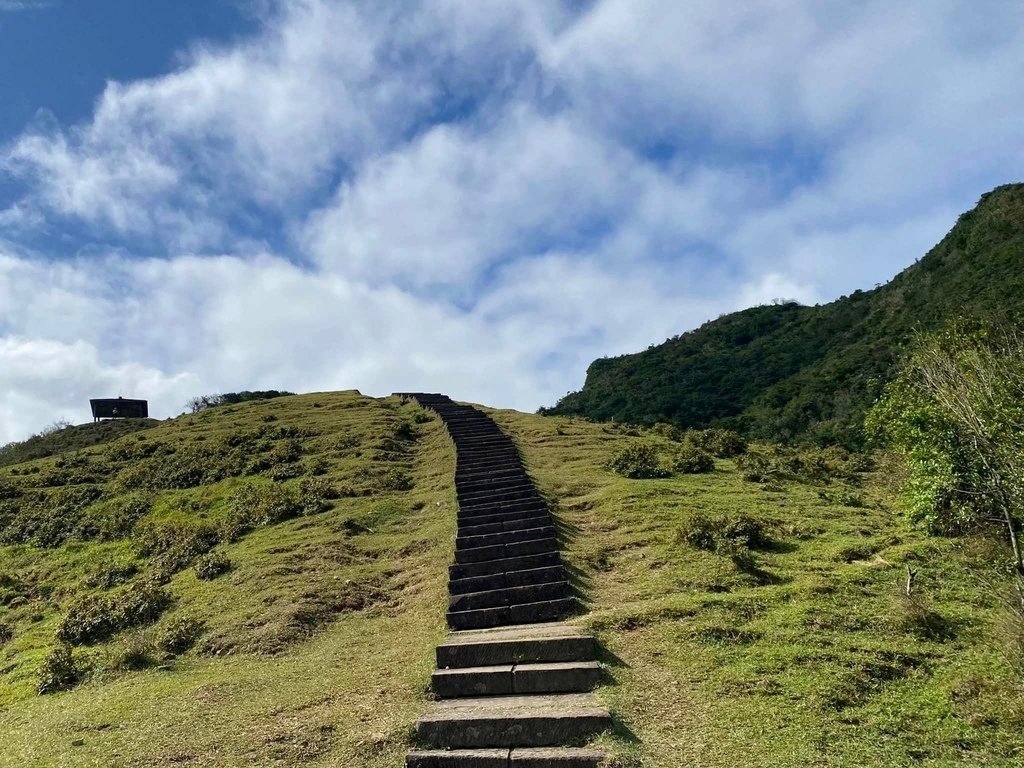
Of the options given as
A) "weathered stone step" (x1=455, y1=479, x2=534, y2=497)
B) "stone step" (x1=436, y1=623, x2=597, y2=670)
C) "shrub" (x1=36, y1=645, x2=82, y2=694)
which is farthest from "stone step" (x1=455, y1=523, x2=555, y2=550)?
"shrub" (x1=36, y1=645, x2=82, y2=694)

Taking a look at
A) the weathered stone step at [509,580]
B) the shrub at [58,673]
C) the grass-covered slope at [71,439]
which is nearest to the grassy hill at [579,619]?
the shrub at [58,673]

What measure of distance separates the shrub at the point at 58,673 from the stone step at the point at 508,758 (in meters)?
6.95

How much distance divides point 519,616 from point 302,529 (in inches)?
355

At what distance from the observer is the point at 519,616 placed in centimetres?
1111

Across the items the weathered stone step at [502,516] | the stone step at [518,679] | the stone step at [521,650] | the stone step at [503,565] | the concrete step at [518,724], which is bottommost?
the concrete step at [518,724]

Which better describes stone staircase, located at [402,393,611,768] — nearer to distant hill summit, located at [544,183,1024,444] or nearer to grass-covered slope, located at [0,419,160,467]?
distant hill summit, located at [544,183,1024,444]

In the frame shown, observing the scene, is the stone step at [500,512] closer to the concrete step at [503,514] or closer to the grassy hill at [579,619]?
the concrete step at [503,514]

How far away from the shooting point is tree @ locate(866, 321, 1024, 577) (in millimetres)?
8516

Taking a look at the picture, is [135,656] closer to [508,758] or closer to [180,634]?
[180,634]

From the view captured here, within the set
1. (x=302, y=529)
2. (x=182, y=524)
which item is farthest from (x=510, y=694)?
(x=182, y=524)

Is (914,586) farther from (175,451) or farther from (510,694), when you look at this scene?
(175,451)

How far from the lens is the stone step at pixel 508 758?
6.61 meters

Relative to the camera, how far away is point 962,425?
34.0 feet

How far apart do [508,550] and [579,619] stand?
328 centimetres
